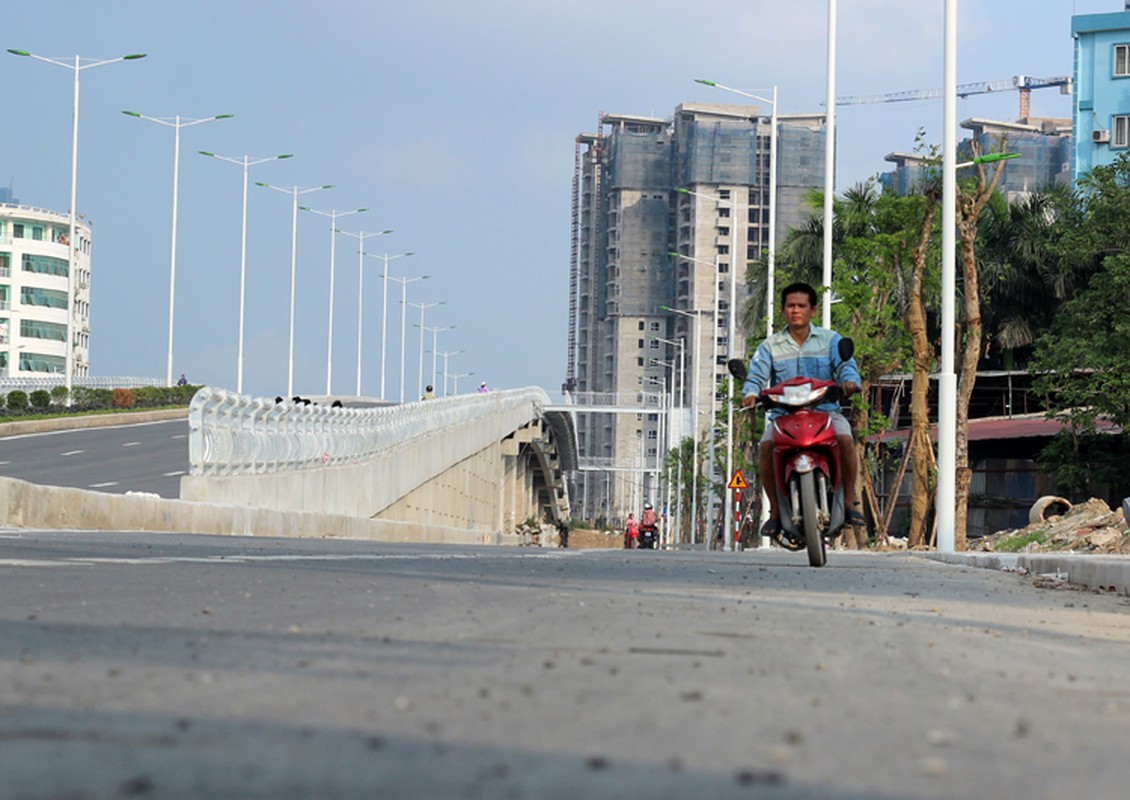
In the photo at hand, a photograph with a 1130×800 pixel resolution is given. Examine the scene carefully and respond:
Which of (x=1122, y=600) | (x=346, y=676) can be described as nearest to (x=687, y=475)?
(x=1122, y=600)

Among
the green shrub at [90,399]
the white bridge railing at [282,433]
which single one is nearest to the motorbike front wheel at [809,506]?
the white bridge railing at [282,433]

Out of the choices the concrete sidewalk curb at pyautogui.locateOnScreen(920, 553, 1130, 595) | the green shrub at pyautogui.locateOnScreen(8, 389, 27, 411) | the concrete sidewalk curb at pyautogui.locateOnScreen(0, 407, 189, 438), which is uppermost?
the green shrub at pyautogui.locateOnScreen(8, 389, 27, 411)

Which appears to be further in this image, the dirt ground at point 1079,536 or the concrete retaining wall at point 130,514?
the dirt ground at point 1079,536

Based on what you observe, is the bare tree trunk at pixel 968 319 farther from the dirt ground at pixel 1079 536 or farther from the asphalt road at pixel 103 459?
the asphalt road at pixel 103 459

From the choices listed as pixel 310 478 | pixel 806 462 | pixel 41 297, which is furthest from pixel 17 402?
pixel 41 297

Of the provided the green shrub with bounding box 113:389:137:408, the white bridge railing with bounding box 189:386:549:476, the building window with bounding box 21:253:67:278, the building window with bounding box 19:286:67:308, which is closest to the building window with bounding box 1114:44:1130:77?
the white bridge railing with bounding box 189:386:549:476

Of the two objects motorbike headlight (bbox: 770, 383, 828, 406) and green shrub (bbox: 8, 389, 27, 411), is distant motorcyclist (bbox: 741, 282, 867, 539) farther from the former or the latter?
green shrub (bbox: 8, 389, 27, 411)

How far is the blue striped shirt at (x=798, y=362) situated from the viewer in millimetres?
13289

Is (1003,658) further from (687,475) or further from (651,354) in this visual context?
(651,354)

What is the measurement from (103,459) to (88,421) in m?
16.2

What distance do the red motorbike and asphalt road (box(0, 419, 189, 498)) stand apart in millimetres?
22540

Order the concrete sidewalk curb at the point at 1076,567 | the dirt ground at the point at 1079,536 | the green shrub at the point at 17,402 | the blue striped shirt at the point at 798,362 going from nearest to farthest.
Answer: the concrete sidewalk curb at the point at 1076,567
the blue striped shirt at the point at 798,362
the dirt ground at the point at 1079,536
the green shrub at the point at 17,402

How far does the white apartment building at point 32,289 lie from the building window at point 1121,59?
100265mm

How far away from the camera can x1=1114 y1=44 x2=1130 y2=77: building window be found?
76.2 meters
